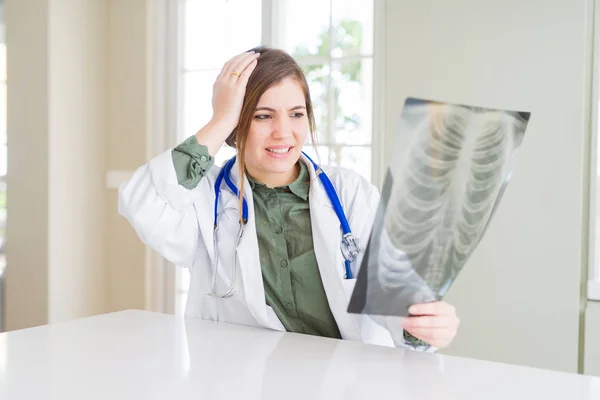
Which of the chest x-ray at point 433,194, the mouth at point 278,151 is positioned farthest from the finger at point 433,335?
the mouth at point 278,151

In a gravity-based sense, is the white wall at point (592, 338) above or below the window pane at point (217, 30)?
below

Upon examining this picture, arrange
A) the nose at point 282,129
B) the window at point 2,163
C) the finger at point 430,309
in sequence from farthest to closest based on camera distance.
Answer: the window at point 2,163
the nose at point 282,129
the finger at point 430,309

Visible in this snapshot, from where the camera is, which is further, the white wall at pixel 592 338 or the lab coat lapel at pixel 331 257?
the white wall at pixel 592 338

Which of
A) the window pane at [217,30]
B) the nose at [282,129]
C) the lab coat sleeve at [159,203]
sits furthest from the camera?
the window pane at [217,30]

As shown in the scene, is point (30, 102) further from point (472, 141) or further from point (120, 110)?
point (472, 141)

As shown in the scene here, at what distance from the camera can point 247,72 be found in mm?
1569

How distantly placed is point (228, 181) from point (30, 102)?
2613mm

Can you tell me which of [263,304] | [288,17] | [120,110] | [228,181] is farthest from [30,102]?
[263,304]

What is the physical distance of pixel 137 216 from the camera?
1.50 m

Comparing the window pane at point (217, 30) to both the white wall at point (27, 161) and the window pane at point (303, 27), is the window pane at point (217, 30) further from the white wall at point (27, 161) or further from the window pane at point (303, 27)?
the white wall at point (27, 161)

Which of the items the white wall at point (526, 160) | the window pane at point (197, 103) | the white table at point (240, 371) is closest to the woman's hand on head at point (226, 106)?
the white table at point (240, 371)

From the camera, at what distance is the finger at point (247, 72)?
5.11 feet

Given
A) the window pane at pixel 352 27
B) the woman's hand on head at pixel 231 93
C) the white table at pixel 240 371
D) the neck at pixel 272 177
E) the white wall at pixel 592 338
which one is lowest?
the white wall at pixel 592 338

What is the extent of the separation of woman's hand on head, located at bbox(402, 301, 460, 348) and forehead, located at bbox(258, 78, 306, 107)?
699 millimetres
